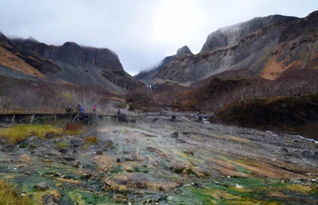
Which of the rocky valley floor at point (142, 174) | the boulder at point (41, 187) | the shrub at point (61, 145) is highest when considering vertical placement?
the shrub at point (61, 145)

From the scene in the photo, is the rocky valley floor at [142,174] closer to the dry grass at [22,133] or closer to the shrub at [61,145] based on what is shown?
the shrub at [61,145]

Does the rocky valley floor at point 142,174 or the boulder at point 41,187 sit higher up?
the boulder at point 41,187

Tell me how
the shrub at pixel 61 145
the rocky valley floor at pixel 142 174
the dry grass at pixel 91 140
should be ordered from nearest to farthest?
the rocky valley floor at pixel 142 174, the shrub at pixel 61 145, the dry grass at pixel 91 140

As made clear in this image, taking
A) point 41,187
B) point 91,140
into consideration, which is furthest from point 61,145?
point 41,187

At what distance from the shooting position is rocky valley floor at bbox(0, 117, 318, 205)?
53.5ft

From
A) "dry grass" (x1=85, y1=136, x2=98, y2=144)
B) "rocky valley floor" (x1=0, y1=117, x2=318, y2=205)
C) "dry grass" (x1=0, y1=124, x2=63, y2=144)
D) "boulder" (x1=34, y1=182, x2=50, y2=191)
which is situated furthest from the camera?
"dry grass" (x1=85, y1=136, x2=98, y2=144)

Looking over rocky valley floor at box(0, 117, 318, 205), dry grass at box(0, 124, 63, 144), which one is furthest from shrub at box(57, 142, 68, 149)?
dry grass at box(0, 124, 63, 144)

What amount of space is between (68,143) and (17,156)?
23.5ft

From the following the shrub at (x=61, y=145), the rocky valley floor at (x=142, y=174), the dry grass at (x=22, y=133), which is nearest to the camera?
the rocky valley floor at (x=142, y=174)

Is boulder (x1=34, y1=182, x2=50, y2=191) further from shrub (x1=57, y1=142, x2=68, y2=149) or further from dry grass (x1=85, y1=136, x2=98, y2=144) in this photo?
dry grass (x1=85, y1=136, x2=98, y2=144)

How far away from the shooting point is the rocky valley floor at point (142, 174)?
642 inches

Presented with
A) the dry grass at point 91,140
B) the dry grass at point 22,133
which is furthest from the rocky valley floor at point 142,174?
the dry grass at point 22,133

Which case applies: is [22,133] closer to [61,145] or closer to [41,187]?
[61,145]

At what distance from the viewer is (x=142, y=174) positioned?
2083 centimetres
